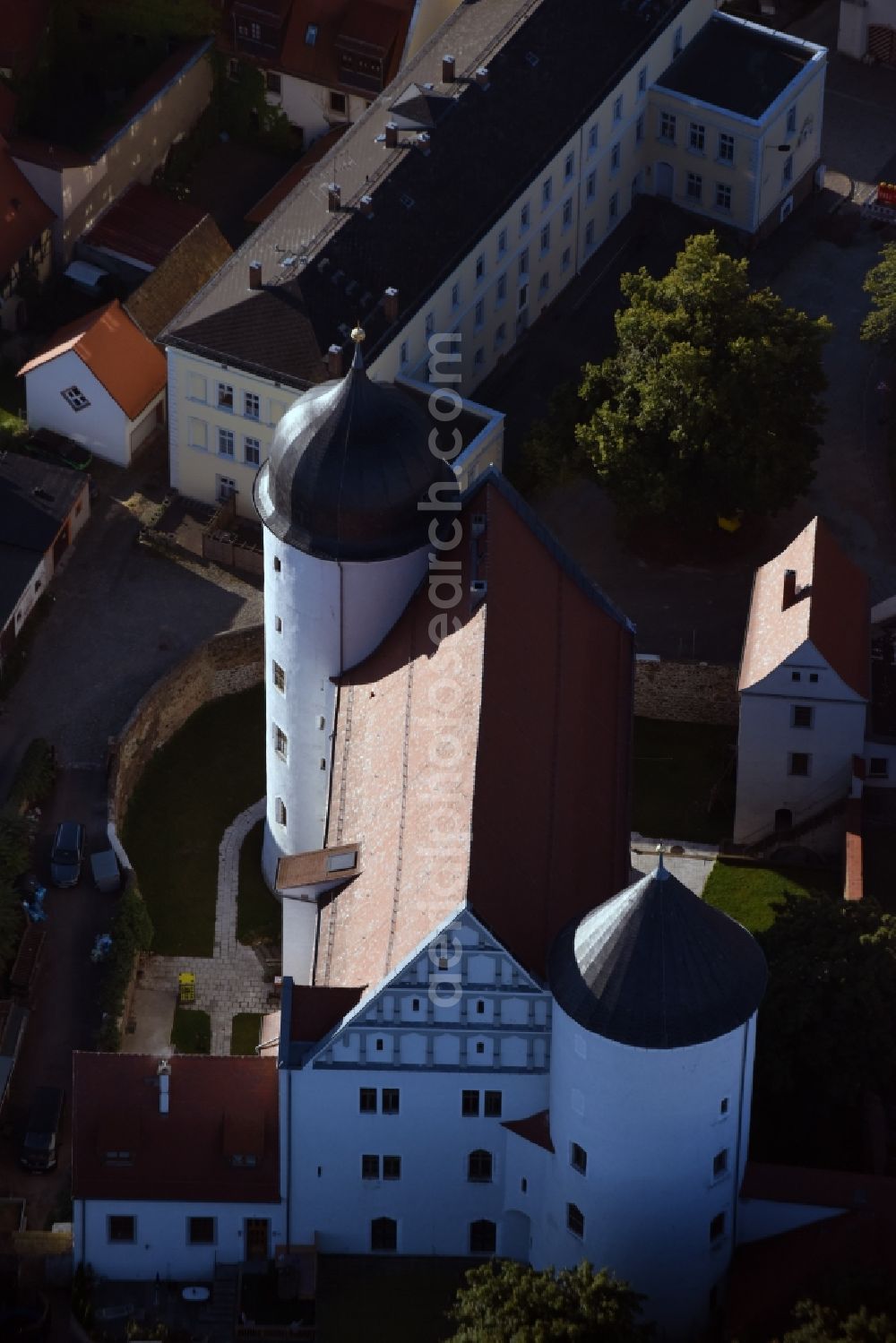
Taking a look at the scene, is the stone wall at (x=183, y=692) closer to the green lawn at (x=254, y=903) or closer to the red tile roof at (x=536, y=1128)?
the green lawn at (x=254, y=903)

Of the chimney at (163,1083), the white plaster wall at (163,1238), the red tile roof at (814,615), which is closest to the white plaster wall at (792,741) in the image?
the red tile roof at (814,615)

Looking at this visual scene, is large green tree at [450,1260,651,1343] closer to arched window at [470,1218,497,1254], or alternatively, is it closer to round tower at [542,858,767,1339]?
round tower at [542,858,767,1339]

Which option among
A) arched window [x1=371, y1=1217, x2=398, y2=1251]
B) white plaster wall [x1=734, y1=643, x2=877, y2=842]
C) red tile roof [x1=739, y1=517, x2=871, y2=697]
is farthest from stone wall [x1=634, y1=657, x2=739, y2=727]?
arched window [x1=371, y1=1217, x2=398, y2=1251]

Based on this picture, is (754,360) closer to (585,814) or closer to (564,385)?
(564,385)

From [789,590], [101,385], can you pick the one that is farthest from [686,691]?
[101,385]

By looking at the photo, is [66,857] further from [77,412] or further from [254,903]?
[77,412]
